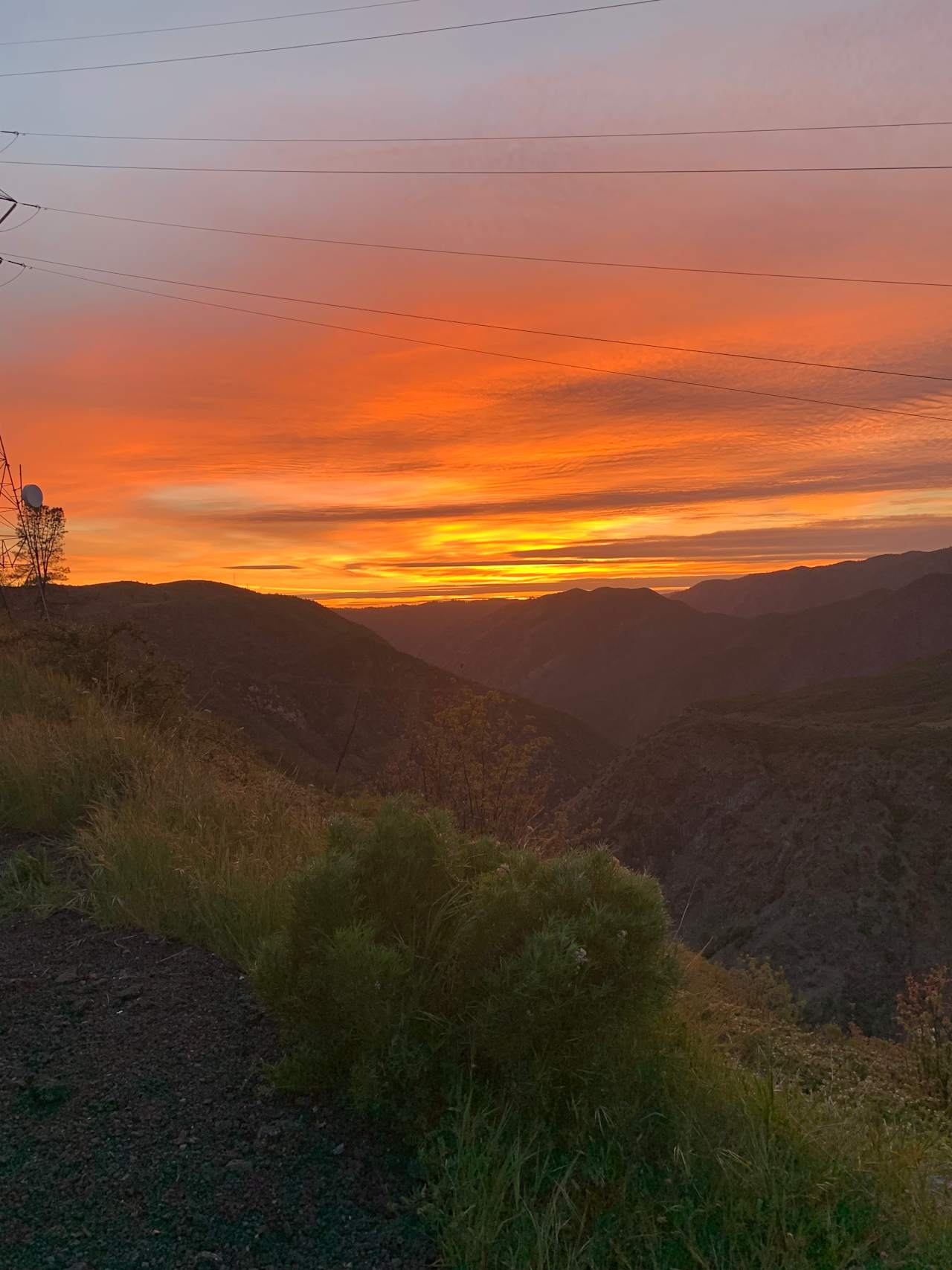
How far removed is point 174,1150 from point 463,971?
40.9 inches

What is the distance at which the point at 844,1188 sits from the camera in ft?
8.35

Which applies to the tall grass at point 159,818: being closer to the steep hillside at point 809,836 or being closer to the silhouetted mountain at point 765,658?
the steep hillside at point 809,836

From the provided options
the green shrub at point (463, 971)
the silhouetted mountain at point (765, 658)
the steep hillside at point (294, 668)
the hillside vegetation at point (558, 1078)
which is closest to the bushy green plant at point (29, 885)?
the hillside vegetation at point (558, 1078)

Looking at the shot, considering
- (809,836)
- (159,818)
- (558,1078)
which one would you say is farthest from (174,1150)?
(809,836)

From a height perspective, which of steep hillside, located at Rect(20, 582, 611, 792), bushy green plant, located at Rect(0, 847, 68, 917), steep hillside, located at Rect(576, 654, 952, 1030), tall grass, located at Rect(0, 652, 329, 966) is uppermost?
tall grass, located at Rect(0, 652, 329, 966)

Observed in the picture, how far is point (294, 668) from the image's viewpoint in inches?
4003

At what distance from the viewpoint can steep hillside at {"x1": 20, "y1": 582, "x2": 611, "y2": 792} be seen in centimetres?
8206

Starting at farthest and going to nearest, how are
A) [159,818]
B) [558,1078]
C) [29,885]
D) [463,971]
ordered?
[159,818], [29,885], [463,971], [558,1078]

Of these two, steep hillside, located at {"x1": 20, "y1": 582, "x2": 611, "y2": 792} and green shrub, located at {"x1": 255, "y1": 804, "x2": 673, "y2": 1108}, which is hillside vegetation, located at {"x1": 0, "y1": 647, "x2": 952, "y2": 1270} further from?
steep hillside, located at {"x1": 20, "y1": 582, "x2": 611, "y2": 792}

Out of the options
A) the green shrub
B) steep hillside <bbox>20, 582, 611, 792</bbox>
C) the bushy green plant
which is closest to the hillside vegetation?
the green shrub

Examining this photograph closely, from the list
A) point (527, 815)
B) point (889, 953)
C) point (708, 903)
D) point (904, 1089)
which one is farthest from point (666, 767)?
point (904, 1089)

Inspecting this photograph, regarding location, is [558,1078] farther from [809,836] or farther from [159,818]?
[809,836]

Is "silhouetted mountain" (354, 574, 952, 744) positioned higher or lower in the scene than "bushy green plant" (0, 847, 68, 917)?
lower

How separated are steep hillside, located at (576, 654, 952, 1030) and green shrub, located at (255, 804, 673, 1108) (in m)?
41.7
